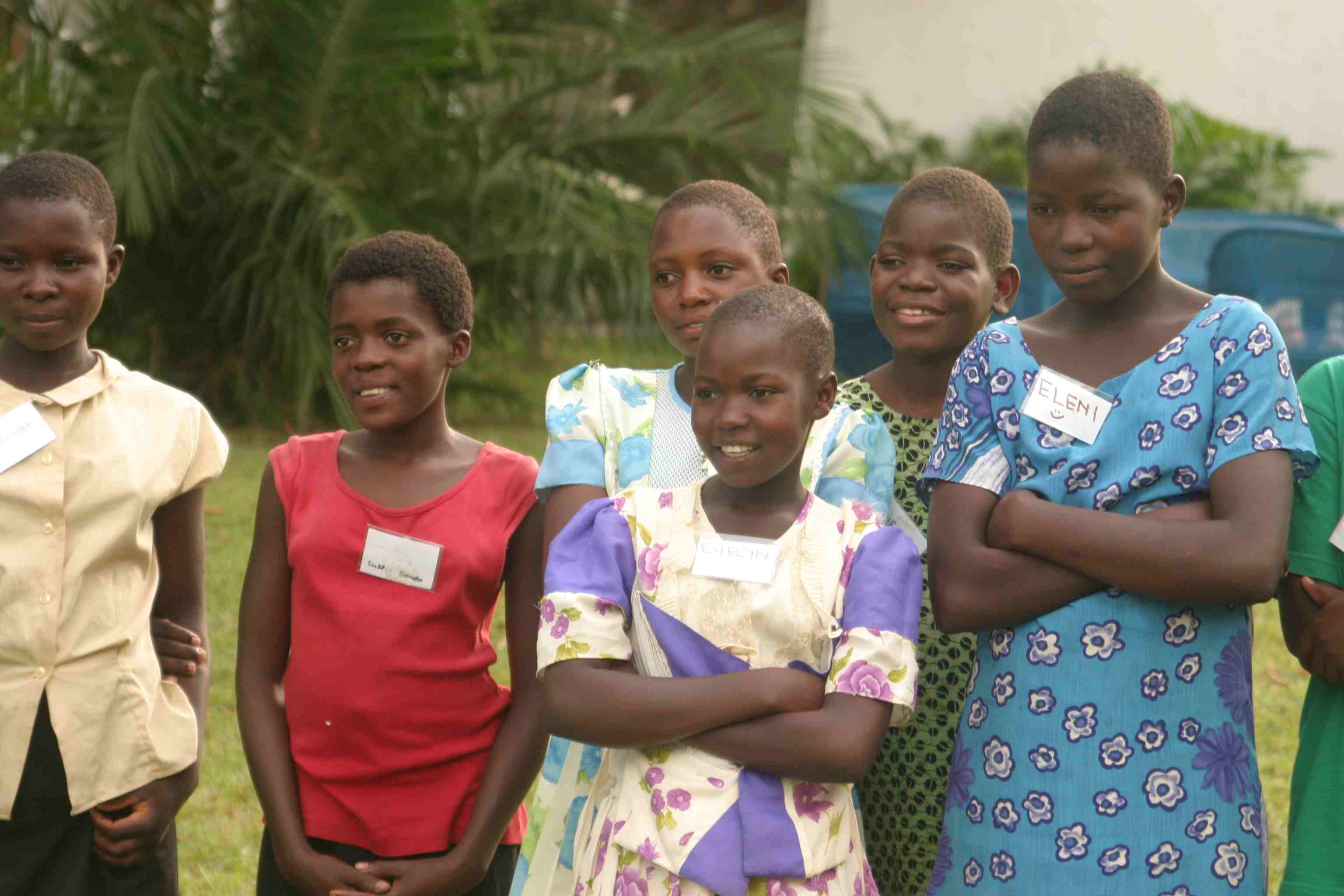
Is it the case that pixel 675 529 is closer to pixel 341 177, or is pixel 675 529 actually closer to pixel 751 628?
pixel 751 628

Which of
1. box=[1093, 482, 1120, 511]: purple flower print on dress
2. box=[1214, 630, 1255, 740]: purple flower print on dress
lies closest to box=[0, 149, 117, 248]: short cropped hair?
box=[1093, 482, 1120, 511]: purple flower print on dress

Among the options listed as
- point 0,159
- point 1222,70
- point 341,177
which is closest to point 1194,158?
point 1222,70

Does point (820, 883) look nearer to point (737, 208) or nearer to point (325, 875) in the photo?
point (325, 875)

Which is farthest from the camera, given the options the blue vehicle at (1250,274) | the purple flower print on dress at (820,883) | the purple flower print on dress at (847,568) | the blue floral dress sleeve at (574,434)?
the blue vehicle at (1250,274)

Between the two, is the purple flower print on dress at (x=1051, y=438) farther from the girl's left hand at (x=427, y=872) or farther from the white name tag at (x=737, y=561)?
the girl's left hand at (x=427, y=872)

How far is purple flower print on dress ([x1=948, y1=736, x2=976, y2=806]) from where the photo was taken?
222 centimetres

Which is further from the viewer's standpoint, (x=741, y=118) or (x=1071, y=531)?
(x=741, y=118)

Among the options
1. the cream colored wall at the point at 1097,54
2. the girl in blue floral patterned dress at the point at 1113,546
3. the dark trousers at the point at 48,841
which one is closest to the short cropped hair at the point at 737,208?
the girl in blue floral patterned dress at the point at 1113,546

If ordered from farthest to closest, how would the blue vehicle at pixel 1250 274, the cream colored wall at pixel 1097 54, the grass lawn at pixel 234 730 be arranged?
the cream colored wall at pixel 1097 54 < the blue vehicle at pixel 1250 274 < the grass lawn at pixel 234 730

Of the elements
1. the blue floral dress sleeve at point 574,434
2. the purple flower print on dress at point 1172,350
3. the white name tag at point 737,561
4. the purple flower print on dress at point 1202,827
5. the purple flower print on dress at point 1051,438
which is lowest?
the purple flower print on dress at point 1202,827

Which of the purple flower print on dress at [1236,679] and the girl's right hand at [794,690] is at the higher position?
the purple flower print on dress at [1236,679]

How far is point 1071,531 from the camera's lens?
6.93ft

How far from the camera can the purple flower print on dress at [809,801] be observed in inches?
82.6

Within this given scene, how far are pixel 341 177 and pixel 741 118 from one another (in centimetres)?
246
